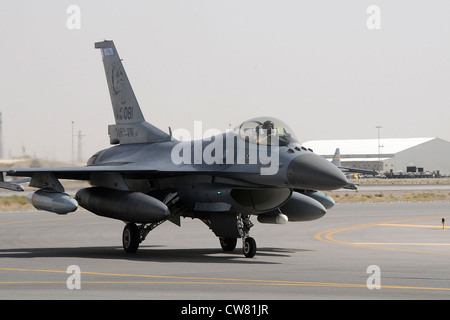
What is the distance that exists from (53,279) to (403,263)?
8.01 meters

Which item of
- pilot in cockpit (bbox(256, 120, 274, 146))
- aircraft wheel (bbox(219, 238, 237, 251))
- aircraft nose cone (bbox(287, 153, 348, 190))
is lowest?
aircraft wheel (bbox(219, 238, 237, 251))

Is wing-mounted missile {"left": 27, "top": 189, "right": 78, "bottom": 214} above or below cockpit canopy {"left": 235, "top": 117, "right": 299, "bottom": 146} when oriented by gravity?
below

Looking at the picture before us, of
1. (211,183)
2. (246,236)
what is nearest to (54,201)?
(211,183)

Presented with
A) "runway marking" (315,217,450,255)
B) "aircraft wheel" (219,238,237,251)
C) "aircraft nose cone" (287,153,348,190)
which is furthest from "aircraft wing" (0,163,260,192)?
"runway marking" (315,217,450,255)

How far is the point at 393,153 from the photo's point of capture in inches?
5851

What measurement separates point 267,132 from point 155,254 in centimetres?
483

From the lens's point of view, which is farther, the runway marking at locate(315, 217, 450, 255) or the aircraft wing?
the runway marking at locate(315, 217, 450, 255)

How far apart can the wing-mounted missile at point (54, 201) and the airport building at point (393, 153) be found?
12214cm

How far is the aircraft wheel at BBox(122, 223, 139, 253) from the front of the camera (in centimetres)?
2255

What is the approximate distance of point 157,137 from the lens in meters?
24.9

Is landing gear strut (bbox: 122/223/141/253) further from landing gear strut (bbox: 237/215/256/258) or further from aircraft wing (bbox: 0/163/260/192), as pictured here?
landing gear strut (bbox: 237/215/256/258)

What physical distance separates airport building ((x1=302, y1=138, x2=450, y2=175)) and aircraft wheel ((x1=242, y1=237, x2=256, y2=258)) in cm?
12283

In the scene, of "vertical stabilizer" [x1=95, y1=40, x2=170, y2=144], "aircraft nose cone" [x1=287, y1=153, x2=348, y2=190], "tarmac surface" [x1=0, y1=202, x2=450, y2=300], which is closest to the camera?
"tarmac surface" [x1=0, y1=202, x2=450, y2=300]
